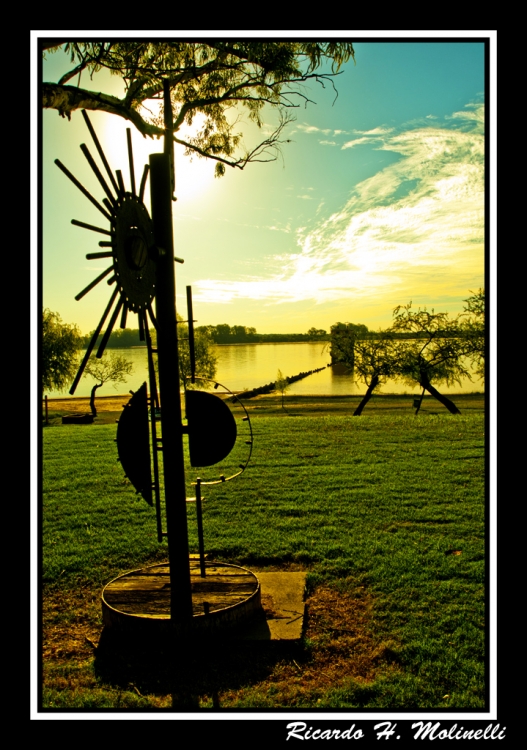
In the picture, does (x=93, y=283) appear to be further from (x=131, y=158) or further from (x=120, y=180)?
(x=131, y=158)

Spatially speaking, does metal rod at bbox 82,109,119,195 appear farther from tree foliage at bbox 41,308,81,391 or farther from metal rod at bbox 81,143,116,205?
tree foliage at bbox 41,308,81,391

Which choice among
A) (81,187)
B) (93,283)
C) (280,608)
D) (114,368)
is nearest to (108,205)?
(81,187)

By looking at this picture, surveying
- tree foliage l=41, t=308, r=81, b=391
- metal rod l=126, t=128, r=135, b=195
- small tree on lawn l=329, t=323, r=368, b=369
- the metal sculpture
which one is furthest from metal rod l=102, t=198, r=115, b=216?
tree foliage l=41, t=308, r=81, b=391

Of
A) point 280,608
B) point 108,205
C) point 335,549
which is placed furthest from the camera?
point 335,549

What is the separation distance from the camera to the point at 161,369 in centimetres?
409

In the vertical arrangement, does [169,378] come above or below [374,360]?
below

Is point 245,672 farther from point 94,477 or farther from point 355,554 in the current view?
point 94,477

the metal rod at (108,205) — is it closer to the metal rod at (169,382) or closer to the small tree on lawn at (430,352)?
the metal rod at (169,382)

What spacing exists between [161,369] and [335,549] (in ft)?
9.23

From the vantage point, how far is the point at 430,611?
4543 millimetres
